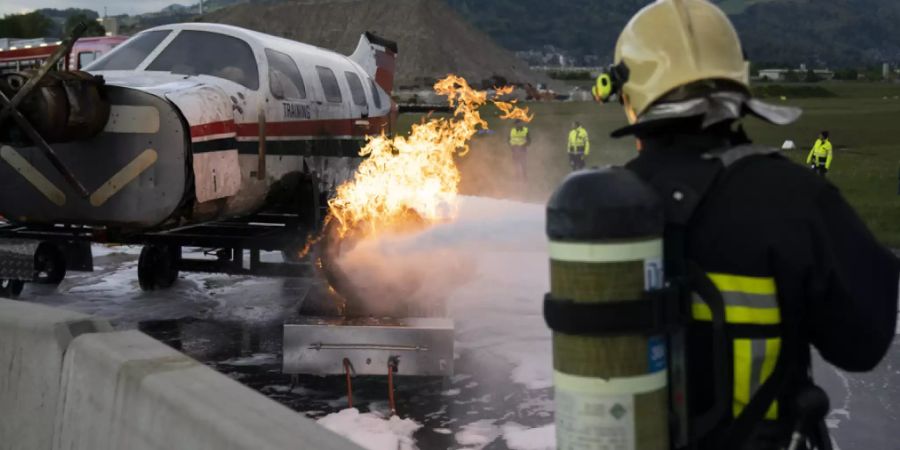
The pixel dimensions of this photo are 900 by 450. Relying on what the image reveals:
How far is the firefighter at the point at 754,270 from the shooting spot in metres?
2.43

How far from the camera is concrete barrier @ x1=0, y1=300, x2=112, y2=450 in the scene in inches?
179

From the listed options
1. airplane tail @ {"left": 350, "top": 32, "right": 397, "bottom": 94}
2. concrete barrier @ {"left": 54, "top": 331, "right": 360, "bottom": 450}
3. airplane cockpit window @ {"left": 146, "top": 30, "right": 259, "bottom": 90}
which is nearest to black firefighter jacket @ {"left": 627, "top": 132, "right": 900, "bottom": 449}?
concrete barrier @ {"left": 54, "top": 331, "right": 360, "bottom": 450}

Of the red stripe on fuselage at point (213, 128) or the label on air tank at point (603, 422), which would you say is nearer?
the label on air tank at point (603, 422)

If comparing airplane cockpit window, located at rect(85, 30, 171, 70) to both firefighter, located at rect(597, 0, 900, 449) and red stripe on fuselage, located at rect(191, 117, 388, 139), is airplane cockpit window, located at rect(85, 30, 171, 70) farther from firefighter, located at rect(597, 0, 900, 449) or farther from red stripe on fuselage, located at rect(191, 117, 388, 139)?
firefighter, located at rect(597, 0, 900, 449)

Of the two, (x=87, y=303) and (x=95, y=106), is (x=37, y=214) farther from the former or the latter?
(x=87, y=303)

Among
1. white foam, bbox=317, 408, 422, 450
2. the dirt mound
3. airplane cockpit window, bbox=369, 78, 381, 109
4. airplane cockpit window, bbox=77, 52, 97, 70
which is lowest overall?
white foam, bbox=317, 408, 422, 450

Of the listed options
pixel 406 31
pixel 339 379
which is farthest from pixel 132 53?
pixel 406 31

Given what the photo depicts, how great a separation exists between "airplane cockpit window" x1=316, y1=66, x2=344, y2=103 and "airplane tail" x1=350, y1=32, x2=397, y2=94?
3537 millimetres

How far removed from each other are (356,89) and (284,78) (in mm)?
2517

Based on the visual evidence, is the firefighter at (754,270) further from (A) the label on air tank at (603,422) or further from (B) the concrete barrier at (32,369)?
(B) the concrete barrier at (32,369)

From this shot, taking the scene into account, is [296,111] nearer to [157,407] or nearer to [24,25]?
[157,407]

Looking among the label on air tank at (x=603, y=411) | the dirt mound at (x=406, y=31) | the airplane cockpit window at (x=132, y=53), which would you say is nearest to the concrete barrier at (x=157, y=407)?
the label on air tank at (x=603, y=411)

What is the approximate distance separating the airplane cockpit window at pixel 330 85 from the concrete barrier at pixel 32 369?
297 inches

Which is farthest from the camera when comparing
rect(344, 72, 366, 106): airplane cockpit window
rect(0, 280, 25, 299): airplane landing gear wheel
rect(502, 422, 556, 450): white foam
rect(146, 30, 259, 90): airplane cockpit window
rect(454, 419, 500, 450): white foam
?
rect(344, 72, 366, 106): airplane cockpit window
